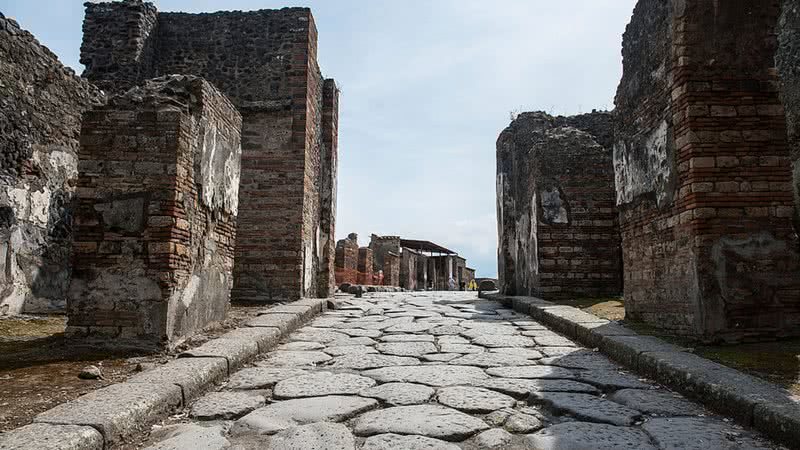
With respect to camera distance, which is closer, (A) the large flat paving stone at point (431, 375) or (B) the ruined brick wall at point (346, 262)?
(A) the large flat paving stone at point (431, 375)

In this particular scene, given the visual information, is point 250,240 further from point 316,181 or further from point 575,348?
point 575,348

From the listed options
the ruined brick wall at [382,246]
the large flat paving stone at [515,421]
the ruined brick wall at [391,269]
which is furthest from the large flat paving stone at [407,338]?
the ruined brick wall at [382,246]

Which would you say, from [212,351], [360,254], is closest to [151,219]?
[212,351]

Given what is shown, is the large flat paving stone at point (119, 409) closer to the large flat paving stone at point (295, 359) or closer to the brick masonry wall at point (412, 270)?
the large flat paving stone at point (295, 359)

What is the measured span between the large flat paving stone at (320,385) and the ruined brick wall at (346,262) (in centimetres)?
1260

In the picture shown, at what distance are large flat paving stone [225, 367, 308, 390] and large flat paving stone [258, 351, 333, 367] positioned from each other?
177mm

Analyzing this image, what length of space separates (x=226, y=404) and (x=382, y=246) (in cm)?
2126

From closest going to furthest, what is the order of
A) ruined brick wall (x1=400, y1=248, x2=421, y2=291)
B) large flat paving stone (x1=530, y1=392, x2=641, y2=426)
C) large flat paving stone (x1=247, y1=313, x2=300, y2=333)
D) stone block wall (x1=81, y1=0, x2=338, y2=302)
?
large flat paving stone (x1=530, y1=392, x2=641, y2=426) → large flat paving stone (x1=247, y1=313, x2=300, y2=333) → stone block wall (x1=81, y1=0, x2=338, y2=302) → ruined brick wall (x1=400, y1=248, x2=421, y2=291)

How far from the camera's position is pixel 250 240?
28.1 ft

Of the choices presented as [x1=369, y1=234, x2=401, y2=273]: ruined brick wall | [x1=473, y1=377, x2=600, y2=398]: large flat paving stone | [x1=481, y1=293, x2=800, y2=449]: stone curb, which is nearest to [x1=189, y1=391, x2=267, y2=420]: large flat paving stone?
[x1=473, y1=377, x2=600, y2=398]: large flat paving stone

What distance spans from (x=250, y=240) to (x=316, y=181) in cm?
210

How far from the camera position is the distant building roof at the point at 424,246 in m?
29.8

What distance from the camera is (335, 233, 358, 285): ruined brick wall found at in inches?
655

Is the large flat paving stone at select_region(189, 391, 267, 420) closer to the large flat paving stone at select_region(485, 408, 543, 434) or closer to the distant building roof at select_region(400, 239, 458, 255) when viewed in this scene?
the large flat paving stone at select_region(485, 408, 543, 434)
